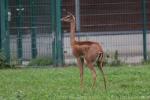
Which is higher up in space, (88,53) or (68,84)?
(88,53)

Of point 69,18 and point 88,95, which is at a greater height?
point 69,18

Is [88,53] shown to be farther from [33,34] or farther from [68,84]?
[33,34]

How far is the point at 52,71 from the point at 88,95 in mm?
4850

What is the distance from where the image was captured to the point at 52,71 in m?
15.1

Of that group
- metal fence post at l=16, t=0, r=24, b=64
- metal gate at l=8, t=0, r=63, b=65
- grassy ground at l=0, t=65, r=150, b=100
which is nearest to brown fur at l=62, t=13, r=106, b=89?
grassy ground at l=0, t=65, r=150, b=100

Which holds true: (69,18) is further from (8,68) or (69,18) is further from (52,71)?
(8,68)

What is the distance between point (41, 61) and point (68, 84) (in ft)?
14.6

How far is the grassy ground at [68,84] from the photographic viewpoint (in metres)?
10.2

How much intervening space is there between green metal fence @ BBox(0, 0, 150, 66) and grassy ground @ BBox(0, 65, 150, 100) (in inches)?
37.3

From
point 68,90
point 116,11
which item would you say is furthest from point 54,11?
point 68,90

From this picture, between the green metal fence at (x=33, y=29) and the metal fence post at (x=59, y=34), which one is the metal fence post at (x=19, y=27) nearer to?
the green metal fence at (x=33, y=29)

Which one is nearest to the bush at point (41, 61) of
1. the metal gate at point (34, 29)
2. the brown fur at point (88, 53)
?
the metal gate at point (34, 29)

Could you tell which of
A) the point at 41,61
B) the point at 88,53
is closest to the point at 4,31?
the point at 41,61

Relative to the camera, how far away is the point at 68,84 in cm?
1238
